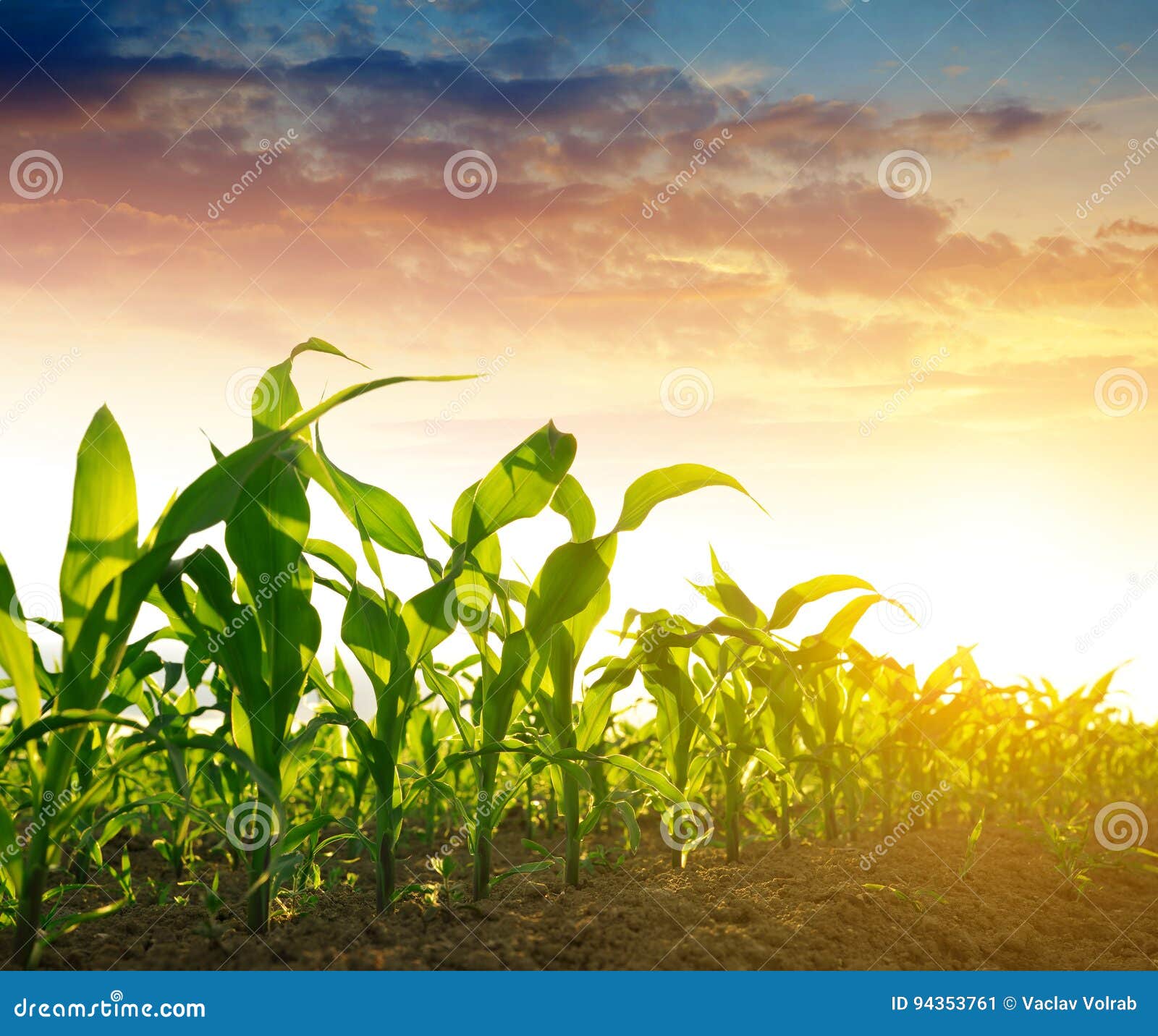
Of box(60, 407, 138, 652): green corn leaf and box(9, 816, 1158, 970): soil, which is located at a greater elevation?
box(60, 407, 138, 652): green corn leaf

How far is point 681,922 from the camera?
5.72 feet

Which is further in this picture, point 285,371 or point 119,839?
point 119,839

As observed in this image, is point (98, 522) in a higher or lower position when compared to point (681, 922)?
higher

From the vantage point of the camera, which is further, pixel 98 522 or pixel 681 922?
pixel 681 922

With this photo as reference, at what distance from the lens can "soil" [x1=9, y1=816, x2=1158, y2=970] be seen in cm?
155

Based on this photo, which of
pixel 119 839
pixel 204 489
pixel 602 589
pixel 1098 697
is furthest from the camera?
pixel 1098 697

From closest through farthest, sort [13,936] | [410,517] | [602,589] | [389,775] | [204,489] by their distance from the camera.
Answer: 1. [204,489]
2. [13,936]
3. [389,775]
4. [410,517]
5. [602,589]

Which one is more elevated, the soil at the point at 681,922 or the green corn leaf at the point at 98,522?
the green corn leaf at the point at 98,522

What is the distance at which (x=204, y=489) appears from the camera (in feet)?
4.79

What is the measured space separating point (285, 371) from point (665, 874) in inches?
59.8

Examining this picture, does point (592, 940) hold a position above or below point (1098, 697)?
below

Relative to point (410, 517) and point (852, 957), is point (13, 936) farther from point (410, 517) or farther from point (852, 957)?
point (852, 957)

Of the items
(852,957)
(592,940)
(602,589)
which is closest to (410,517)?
(602,589)

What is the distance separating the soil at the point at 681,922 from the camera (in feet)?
5.09
